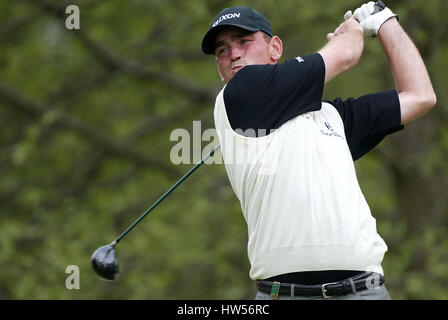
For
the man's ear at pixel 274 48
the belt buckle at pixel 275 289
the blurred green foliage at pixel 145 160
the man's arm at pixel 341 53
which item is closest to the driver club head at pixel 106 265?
the belt buckle at pixel 275 289

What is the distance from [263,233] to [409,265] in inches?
229

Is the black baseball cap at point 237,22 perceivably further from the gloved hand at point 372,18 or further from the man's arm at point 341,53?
the gloved hand at point 372,18

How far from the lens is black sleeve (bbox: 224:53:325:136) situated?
3.58 m

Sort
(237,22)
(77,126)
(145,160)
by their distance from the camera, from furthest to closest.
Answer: (145,160), (77,126), (237,22)

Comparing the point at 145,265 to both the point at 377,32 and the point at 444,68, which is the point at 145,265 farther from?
the point at 377,32

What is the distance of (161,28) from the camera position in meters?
9.83

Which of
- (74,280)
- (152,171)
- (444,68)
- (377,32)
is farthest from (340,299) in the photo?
(444,68)

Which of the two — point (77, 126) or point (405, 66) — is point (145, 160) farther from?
point (405, 66)

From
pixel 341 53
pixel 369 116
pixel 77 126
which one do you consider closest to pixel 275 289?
pixel 369 116

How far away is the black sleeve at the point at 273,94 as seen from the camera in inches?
141

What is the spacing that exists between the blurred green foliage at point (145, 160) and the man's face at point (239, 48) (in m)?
4.87

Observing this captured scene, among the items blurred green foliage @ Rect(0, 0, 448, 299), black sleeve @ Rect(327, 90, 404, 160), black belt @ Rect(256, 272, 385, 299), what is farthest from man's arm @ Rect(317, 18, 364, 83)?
blurred green foliage @ Rect(0, 0, 448, 299)

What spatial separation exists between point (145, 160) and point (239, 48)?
21.6 feet

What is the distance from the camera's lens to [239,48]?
152 inches
